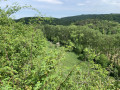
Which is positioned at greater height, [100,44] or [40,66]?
[40,66]

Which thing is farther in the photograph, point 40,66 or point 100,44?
point 100,44

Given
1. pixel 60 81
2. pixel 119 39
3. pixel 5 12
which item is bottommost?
pixel 119 39

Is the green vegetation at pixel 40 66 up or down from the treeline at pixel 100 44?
up

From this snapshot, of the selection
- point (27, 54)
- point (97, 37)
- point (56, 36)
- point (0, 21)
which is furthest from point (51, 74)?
point (56, 36)

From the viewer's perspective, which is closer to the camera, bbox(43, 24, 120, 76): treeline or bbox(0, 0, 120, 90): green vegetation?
bbox(0, 0, 120, 90): green vegetation

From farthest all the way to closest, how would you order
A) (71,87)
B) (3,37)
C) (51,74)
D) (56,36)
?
(56,36)
(3,37)
(71,87)
(51,74)

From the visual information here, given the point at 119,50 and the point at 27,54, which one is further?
the point at 119,50

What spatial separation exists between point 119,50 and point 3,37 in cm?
3233

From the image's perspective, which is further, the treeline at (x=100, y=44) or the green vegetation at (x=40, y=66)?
the treeline at (x=100, y=44)

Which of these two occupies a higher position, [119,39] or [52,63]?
[52,63]

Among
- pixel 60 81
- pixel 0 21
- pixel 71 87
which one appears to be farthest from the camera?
pixel 0 21

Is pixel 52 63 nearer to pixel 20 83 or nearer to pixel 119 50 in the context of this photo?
pixel 20 83

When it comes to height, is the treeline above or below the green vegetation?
below

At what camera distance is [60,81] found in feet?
7.88
